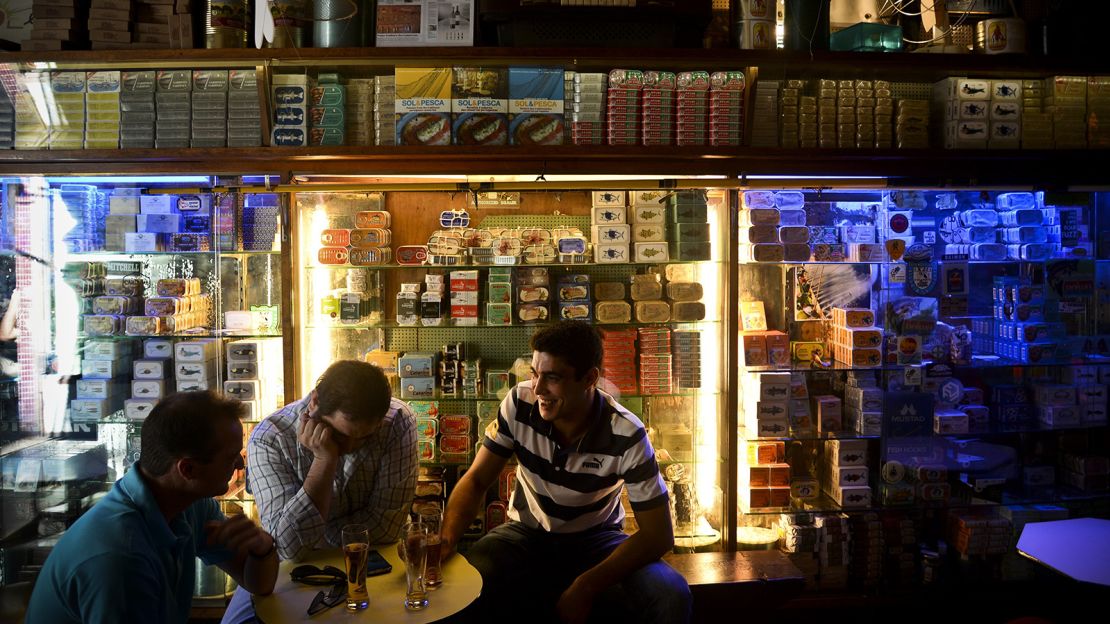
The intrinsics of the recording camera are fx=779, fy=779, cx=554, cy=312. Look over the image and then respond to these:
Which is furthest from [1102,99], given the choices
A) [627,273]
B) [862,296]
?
[627,273]

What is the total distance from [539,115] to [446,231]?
0.81m

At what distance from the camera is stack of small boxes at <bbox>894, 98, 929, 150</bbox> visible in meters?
3.92

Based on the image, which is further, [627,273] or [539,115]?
[627,273]

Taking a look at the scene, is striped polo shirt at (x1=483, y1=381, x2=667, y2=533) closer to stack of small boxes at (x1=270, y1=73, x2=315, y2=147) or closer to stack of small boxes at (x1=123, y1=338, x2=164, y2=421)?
A: stack of small boxes at (x1=270, y1=73, x2=315, y2=147)

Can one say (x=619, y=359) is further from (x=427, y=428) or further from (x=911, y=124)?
(x=911, y=124)

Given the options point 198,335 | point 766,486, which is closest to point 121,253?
point 198,335

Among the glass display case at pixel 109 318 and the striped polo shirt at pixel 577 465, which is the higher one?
the glass display case at pixel 109 318

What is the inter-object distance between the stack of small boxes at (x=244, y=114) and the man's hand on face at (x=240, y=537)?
7.03 ft

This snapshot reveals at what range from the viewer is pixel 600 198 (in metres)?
4.04

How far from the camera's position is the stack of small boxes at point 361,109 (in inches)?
151

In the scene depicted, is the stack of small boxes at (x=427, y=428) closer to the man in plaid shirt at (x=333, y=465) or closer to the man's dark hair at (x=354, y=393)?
the man in plaid shirt at (x=333, y=465)

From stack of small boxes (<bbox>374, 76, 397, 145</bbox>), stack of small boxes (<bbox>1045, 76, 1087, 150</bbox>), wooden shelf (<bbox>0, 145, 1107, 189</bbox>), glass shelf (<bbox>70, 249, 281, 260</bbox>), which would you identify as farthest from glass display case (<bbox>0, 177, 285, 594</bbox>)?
stack of small boxes (<bbox>1045, 76, 1087, 150</bbox>)

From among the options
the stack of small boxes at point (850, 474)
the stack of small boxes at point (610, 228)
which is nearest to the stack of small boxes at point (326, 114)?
the stack of small boxes at point (610, 228)

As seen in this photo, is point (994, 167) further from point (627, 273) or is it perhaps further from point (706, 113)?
point (627, 273)
